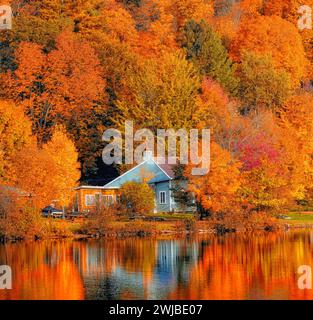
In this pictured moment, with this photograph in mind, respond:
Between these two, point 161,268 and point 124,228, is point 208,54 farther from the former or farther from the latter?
point 161,268

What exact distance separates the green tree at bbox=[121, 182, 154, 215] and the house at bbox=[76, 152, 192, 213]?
4320 mm

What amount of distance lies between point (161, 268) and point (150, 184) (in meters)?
29.1

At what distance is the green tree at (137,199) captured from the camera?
55.9m

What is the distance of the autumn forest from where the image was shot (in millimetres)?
55125

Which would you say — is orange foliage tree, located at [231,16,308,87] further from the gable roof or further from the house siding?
the house siding

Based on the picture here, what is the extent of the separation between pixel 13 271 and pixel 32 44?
3804 centimetres

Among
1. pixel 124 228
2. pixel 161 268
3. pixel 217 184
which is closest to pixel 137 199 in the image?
pixel 217 184

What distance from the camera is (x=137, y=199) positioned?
56.1 meters

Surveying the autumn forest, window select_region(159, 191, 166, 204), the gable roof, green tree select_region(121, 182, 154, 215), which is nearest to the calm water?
the autumn forest

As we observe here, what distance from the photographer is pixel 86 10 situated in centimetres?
7900


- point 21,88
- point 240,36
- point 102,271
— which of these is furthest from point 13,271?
point 240,36
